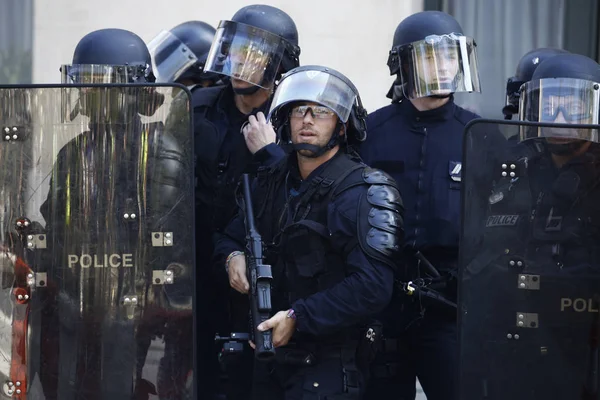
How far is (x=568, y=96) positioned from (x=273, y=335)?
1367 millimetres

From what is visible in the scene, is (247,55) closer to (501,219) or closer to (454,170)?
(454,170)

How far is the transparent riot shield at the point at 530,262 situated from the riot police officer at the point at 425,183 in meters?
0.59

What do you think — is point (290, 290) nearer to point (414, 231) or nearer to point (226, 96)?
point (414, 231)

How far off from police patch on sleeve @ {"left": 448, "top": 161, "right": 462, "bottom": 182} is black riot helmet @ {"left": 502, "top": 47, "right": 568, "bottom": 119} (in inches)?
20.8

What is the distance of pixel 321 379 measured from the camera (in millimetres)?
4625

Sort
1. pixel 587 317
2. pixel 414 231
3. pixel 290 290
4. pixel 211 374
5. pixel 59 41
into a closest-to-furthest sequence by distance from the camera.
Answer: pixel 587 317
pixel 290 290
pixel 414 231
pixel 211 374
pixel 59 41

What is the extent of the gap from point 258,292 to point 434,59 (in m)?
A: 1.31

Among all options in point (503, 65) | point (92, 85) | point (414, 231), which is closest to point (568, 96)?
point (414, 231)

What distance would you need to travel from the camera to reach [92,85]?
455 cm

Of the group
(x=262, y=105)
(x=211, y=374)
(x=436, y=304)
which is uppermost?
(x=262, y=105)

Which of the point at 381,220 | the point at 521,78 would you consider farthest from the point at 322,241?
the point at 521,78

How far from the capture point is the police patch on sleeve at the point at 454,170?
5.24 meters

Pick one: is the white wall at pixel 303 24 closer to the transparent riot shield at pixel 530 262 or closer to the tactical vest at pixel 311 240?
the tactical vest at pixel 311 240

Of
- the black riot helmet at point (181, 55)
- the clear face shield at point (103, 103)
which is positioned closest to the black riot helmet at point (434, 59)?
the black riot helmet at point (181, 55)
